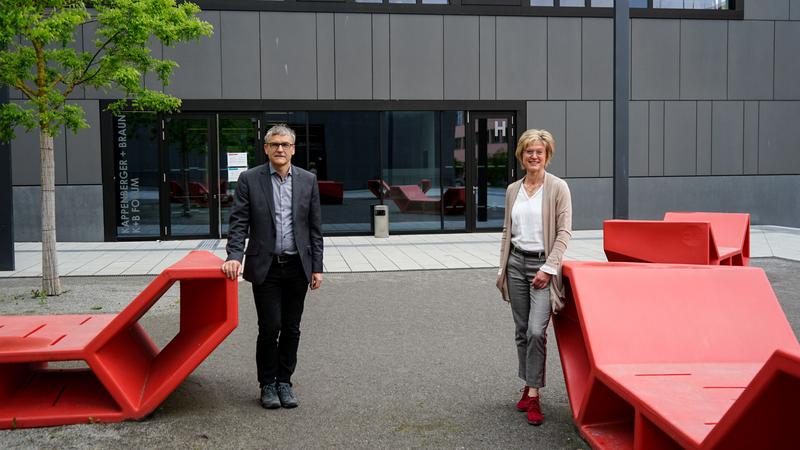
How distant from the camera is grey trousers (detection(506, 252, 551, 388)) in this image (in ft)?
16.6

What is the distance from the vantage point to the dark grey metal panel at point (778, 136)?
2089 cm

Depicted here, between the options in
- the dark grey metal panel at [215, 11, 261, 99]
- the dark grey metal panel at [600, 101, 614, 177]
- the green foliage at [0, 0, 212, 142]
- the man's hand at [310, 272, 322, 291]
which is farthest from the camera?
the dark grey metal panel at [600, 101, 614, 177]

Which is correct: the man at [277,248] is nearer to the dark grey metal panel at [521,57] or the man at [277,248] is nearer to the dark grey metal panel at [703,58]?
the dark grey metal panel at [521,57]

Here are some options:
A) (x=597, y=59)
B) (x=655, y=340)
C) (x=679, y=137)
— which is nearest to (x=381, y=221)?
(x=597, y=59)

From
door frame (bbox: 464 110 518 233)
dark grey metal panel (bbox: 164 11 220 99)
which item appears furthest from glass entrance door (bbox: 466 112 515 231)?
dark grey metal panel (bbox: 164 11 220 99)

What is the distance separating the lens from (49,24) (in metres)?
9.36

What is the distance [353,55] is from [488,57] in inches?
132

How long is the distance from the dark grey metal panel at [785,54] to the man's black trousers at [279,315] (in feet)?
62.9

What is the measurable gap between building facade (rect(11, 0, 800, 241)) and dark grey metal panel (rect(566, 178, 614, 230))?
51 millimetres

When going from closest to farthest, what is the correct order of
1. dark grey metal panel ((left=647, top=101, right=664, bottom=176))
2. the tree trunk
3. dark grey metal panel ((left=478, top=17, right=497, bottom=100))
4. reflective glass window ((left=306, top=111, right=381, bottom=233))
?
the tree trunk
reflective glass window ((left=306, top=111, right=381, bottom=233))
dark grey metal panel ((left=478, top=17, right=497, bottom=100))
dark grey metal panel ((left=647, top=101, right=664, bottom=176))

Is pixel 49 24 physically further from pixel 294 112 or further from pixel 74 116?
pixel 294 112

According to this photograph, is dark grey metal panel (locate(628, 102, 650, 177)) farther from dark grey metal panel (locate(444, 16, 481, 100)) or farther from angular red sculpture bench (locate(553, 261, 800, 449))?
angular red sculpture bench (locate(553, 261, 800, 449))

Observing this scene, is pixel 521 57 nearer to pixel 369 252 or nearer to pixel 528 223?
pixel 369 252

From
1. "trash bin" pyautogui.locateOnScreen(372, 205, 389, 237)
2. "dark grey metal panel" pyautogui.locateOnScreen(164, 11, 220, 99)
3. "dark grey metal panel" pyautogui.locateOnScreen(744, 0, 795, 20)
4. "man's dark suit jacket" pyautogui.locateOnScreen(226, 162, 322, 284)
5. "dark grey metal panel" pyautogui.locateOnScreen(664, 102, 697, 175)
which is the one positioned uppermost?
"dark grey metal panel" pyautogui.locateOnScreen(744, 0, 795, 20)
